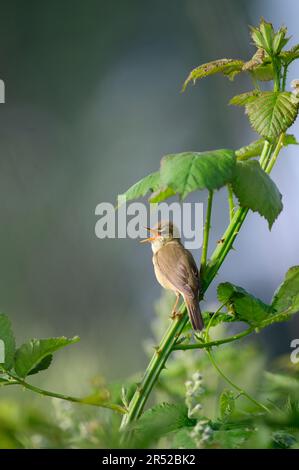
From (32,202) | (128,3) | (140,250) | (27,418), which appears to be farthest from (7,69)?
(27,418)

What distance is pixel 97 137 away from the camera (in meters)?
5.87

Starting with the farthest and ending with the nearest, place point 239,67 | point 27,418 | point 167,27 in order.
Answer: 1. point 167,27
2. point 239,67
3. point 27,418

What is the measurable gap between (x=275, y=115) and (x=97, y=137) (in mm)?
4780

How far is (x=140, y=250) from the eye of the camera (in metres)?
4.62

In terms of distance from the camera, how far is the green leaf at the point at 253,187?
104 cm

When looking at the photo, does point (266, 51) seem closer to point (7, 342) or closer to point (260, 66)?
point (260, 66)

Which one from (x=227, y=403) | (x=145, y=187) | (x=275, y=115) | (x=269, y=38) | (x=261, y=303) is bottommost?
(x=227, y=403)

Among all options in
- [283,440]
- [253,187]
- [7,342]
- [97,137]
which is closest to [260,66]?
[253,187]

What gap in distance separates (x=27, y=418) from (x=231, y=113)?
16.9 ft

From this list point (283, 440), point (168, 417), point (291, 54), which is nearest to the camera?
point (283, 440)

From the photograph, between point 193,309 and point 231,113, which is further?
point 231,113

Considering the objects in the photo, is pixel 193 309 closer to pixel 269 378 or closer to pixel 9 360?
pixel 269 378

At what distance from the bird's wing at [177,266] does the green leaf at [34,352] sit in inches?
19.8

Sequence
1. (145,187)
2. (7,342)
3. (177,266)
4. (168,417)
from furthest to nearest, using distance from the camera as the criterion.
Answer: (177,266), (145,187), (7,342), (168,417)
